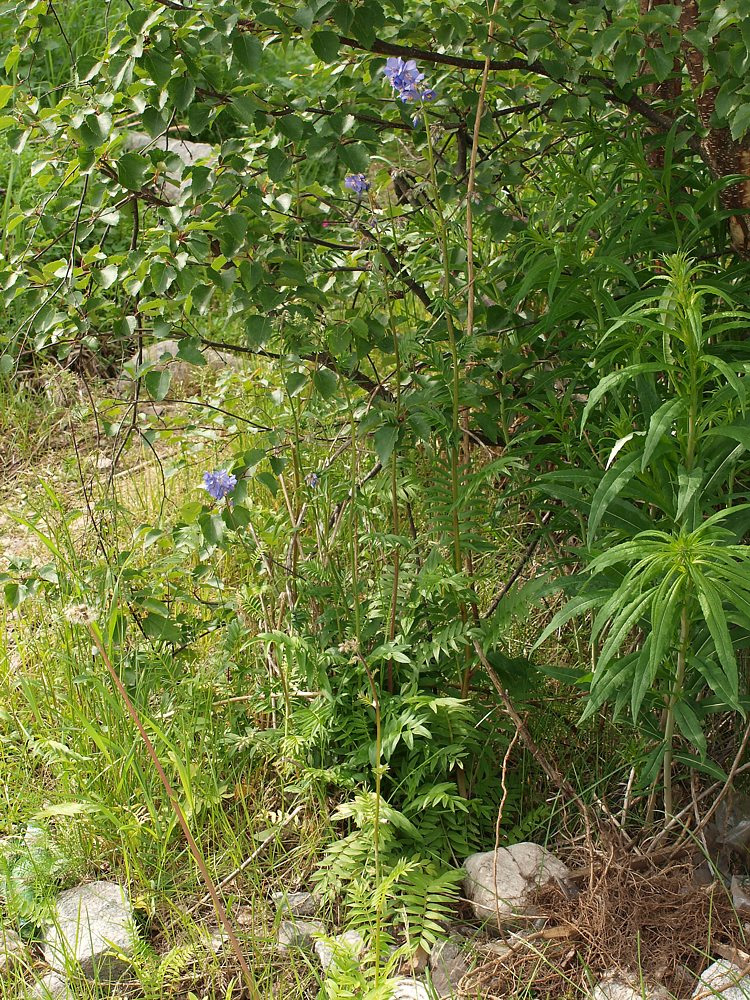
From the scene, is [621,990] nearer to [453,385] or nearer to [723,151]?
[453,385]

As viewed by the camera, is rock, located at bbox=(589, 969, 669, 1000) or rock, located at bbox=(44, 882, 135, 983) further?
rock, located at bbox=(44, 882, 135, 983)

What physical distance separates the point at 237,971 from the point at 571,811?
2.66 feet

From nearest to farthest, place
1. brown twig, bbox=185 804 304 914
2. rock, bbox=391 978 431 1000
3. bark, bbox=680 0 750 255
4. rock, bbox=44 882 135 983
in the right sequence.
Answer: rock, bbox=391 978 431 1000 < rock, bbox=44 882 135 983 < brown twig, bbox=185 804 304 914 < bark, bbox=680 0 750 255

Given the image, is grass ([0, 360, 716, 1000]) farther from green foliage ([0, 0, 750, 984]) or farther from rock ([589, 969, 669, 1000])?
rock ([589, 969, 669, 1000])

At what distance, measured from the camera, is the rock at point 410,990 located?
1.84 meters

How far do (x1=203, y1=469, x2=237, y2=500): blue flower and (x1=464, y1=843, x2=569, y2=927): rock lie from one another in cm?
97

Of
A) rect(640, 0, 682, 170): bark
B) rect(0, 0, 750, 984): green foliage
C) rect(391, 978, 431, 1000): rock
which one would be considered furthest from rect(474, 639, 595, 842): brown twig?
rect(640, 0, 682, 170): bark

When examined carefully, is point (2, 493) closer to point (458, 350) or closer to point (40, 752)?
point (40, 752)

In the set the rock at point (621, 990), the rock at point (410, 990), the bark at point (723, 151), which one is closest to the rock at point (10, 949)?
the rock at point (410, 990)

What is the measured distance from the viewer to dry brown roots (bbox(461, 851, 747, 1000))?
1.88 m

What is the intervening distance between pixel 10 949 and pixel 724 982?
4.61 ft

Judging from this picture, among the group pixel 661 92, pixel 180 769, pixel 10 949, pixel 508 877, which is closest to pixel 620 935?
pixel 508 877

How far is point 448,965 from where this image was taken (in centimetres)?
198

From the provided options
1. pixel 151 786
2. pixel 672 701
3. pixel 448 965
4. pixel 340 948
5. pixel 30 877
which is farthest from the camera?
pixel 151 786
